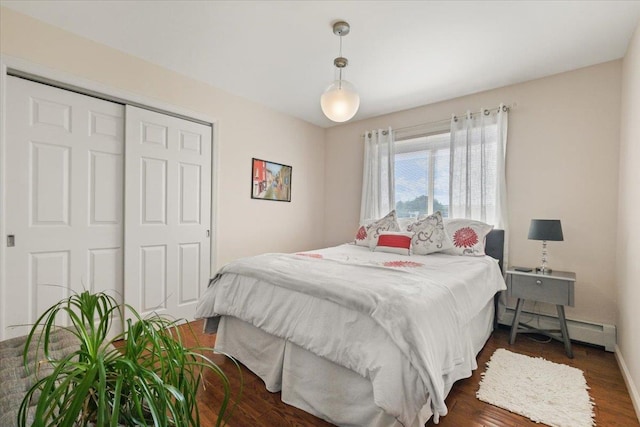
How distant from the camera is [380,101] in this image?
12.2 ft

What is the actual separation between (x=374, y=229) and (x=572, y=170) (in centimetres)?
196

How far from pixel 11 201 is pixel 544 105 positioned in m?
4.63

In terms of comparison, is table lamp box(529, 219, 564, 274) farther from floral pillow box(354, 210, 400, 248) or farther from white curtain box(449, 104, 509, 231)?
floral pillow box(354, 210, 400, 248)

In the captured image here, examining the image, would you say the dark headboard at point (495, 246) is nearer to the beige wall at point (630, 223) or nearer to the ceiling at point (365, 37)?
the beige wall at point (630, 223)

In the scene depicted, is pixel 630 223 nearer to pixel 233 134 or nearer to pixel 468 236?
pixel 468 236

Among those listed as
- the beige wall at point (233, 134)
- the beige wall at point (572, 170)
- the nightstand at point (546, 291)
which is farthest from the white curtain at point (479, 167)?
the beige wall at point (233, 134)

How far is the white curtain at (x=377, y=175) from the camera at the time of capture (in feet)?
13.4

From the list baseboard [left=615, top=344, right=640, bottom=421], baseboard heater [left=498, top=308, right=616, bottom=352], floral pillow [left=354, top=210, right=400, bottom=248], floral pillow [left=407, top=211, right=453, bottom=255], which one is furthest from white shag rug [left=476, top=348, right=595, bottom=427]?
floral pillow [left=354, top=210, right=400, bottom=248]

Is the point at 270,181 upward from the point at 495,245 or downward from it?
upward

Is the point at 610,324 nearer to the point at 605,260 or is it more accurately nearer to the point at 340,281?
the point at 605,260

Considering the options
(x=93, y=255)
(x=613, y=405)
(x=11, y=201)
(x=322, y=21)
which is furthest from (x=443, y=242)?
(x=11, y=201)

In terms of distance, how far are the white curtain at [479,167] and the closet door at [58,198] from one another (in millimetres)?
3463

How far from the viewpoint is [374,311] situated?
148cm

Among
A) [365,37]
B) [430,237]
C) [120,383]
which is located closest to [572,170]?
[430,237]
